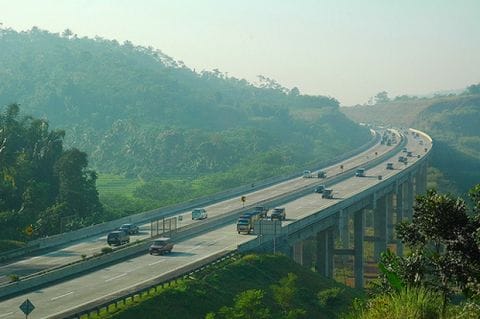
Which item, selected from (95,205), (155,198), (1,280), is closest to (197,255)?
(1,280)

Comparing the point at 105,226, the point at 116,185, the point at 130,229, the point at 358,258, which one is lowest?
the point at 358,258

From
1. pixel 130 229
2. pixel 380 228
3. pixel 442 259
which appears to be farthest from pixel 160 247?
pixel 380 228

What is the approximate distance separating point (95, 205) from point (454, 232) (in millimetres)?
73160

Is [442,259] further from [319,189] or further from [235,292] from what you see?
[319,189]

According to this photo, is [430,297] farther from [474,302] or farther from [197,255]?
[197,255]

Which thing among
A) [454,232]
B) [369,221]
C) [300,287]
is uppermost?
[454,232]

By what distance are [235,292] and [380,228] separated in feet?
243

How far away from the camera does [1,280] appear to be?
187 feet

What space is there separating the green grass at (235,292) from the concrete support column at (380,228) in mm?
54529

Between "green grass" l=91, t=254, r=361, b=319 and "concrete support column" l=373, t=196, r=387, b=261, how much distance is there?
5453 cm

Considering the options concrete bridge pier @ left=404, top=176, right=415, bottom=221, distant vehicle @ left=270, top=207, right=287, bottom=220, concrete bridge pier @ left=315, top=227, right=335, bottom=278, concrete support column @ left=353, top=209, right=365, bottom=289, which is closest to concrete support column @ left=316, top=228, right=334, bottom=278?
concrete bridge pier @ left=315, top=227, right=335, bottom=278

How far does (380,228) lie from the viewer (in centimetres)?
12825

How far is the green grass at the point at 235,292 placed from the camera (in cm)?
Result: 4919

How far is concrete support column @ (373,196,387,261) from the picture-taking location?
12562 cm
